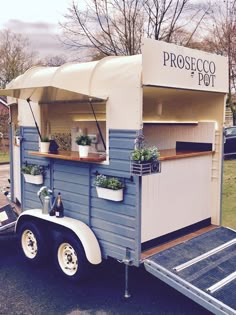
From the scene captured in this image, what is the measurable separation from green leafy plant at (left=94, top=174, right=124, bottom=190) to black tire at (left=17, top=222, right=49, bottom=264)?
1188 millimetres

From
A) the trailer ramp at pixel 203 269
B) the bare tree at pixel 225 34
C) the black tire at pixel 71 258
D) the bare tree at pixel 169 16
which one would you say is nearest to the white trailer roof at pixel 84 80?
the black tire at pixel 71 258

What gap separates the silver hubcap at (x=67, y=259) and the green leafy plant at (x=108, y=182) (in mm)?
905

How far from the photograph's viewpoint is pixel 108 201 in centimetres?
421

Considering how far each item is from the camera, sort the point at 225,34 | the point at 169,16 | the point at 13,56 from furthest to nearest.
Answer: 1. the point at 13,56
2. the point at 225,34
3. the point at 169,16

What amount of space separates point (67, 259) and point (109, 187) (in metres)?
1.18

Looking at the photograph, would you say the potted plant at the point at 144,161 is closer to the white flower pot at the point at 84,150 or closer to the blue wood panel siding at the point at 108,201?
the blue wood panel siding at the point at 108,201

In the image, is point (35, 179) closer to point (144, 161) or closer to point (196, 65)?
point (144, 161)

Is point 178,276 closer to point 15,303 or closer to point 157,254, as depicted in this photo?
point 157,254

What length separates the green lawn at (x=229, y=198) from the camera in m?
6.85

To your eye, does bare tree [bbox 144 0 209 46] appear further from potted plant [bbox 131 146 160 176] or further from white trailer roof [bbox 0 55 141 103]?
potted plant [bbox 131 146 160 176]

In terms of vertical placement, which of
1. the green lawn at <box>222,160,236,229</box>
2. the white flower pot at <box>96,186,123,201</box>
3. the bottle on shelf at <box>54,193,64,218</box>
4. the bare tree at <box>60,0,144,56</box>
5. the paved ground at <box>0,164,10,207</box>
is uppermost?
the bare tree at <box>60,0,144,56</box>

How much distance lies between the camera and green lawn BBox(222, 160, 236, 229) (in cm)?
685

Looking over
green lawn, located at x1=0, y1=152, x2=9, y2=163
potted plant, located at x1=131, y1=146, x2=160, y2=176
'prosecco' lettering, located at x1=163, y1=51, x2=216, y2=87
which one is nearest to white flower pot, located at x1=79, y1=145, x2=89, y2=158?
potted plant, located at x1=131, y1=146, x2=160, y2=176

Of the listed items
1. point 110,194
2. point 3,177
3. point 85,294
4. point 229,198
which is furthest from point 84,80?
point 3,177
